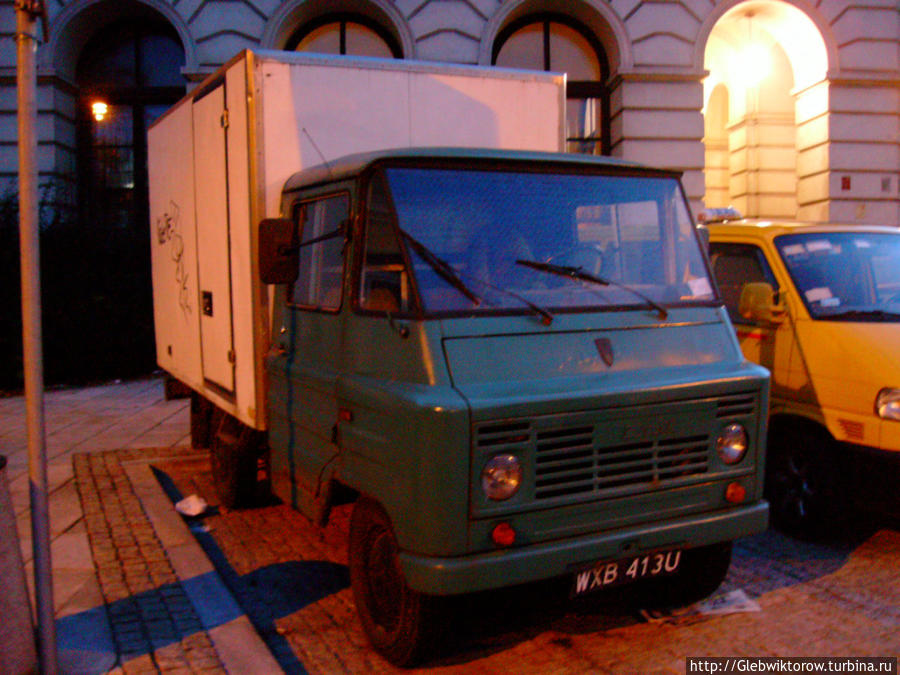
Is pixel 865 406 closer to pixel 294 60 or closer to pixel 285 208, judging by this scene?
pixel 285 208

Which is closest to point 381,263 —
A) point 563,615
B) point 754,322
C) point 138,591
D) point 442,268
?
point 442,268

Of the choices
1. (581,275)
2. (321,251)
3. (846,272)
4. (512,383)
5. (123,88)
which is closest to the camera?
(512,383)

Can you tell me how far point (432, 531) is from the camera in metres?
3.46

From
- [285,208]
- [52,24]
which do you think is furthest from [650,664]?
[52,24]

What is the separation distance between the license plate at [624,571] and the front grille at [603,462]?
1.09ft

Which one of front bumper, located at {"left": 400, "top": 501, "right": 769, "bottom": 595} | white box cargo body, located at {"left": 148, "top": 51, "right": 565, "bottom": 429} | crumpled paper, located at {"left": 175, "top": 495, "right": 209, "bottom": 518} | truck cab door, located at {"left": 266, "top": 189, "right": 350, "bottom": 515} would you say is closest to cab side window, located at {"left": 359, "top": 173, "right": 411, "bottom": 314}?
truck cab door, located at {"left": 266, "top": 189, "right": 350, "bottom": 515}

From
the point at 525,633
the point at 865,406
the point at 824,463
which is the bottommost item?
the point at 525,633

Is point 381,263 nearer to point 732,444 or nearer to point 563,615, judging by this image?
point 732,444

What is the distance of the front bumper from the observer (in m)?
3.44

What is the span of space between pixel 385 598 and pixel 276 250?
5.93ft

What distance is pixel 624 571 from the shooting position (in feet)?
12.5

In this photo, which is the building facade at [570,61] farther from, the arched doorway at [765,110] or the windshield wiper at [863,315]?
the windshield wiper at [863,315]

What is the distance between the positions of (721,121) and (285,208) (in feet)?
53.2

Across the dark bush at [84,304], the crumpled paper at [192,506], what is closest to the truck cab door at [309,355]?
the crumpled paper at [192,506]
